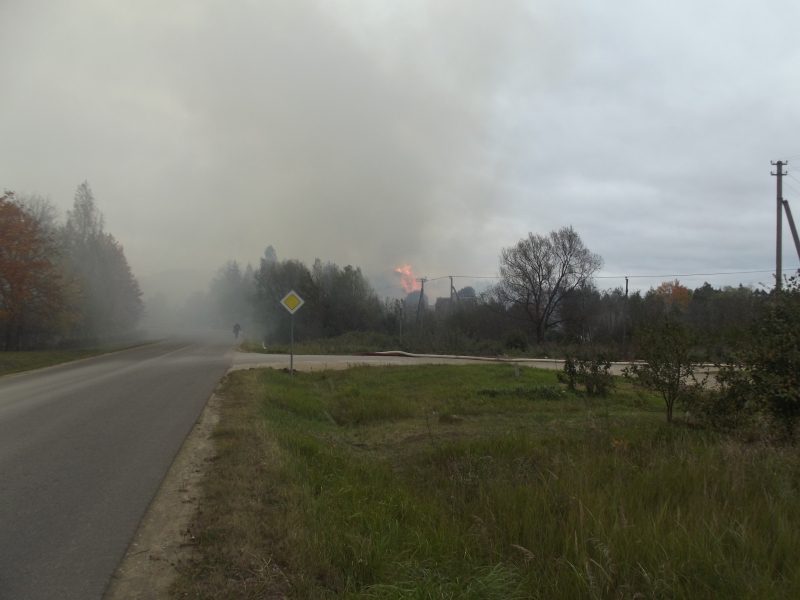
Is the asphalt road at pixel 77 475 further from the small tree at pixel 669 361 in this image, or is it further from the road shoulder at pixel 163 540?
the small tree at pixel 669 361

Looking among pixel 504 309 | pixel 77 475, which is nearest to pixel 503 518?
pixel 77 475

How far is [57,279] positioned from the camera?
34.3m

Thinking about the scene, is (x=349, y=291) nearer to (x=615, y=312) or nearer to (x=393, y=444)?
(x=615, y=312)

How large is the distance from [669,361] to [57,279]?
37.1 metres

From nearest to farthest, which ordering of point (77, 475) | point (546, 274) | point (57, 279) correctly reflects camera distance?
1. point (77, 475)
2. point (57, 279)
3. point (546, 274)

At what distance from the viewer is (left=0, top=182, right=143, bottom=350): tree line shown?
31.4 metres

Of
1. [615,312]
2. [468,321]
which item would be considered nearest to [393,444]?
[468,321]

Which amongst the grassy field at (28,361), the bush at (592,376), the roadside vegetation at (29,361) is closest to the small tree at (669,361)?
the bush at (592,376)

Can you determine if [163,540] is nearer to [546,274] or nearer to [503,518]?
[503,518]

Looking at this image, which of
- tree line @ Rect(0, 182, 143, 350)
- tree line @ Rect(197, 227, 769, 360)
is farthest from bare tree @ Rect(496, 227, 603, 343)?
tree line @ Rect(0, 182, 143, 350)

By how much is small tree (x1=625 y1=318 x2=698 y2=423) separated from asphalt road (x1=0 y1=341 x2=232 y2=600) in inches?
309

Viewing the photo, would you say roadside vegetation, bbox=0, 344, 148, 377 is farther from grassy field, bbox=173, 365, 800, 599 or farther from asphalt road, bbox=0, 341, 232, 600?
grassy field, bbox=173, 365, 800, 599

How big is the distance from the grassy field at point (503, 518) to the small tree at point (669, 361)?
3.71 ft

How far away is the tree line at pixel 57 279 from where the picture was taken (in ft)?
103
